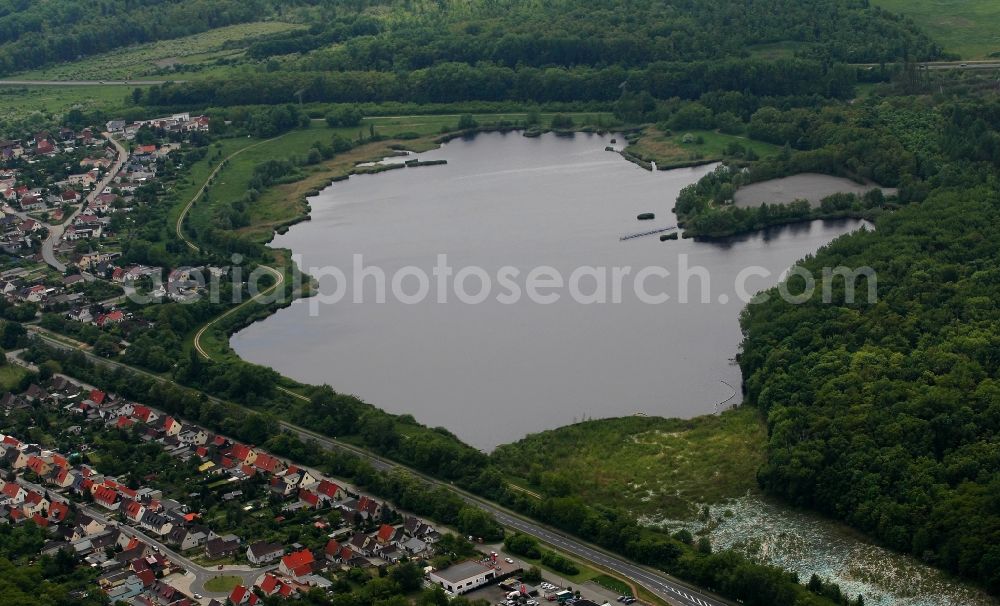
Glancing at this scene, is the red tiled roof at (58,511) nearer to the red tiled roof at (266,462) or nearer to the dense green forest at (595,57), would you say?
the red tiled roof at (266,462)

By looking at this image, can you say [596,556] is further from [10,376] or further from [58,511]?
[10,376]

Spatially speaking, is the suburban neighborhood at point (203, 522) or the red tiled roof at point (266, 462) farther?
the red tiled roof at point (266, 462)

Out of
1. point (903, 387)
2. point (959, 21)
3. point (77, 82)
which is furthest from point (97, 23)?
point (903, 387)

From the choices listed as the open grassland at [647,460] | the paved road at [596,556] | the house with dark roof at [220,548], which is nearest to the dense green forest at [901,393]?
the open grassland at [647,460]

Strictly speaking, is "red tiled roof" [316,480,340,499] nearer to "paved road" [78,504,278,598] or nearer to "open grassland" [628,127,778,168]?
"paved road" [78,504,278,598]

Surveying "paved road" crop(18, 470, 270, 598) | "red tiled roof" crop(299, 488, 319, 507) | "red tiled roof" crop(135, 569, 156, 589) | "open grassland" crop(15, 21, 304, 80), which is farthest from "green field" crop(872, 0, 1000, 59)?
"red tiled roof" crop(135, 569, 156, 589)

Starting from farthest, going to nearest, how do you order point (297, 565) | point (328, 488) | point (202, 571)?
point (328, 488) < point (202, 571) < point (297, 565)
